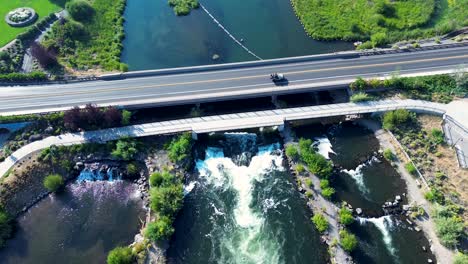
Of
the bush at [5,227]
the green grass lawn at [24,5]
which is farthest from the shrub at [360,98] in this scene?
the green grass lawn at [24,5]

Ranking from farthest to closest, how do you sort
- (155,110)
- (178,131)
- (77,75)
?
(77,75) → (155,110) → (178,131)

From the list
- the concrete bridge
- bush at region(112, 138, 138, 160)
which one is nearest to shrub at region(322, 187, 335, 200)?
the concrete bridge

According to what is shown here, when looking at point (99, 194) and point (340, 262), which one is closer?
point (340, 262)

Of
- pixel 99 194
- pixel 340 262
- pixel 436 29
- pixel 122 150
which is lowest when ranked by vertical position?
pixel 340 262

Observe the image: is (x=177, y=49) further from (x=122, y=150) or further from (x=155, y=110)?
(x=122, y=150)

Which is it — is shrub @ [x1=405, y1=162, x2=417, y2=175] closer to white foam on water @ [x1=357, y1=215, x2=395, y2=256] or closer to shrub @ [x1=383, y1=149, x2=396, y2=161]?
shrub @ [x1=383, y1=149, x2=396, y2=161]

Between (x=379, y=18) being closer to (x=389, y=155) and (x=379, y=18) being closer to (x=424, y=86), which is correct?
(x=424, y=86)

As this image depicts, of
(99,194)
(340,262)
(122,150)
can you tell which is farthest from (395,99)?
(99,194)
